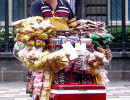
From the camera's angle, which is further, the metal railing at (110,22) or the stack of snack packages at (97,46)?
the metal railing at (110,22)

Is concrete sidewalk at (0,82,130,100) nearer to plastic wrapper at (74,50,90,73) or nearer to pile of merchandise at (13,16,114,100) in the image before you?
pile of merchandise at (13,16,114,100)

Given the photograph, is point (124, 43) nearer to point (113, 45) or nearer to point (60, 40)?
point (113, 45)

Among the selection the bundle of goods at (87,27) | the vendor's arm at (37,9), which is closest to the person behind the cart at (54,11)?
the vendor's arm at (37,9)

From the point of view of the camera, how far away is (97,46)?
453cm

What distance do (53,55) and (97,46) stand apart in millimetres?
788

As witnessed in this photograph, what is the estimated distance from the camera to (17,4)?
433 inches

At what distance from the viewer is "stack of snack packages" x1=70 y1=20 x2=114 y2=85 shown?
4.22 m

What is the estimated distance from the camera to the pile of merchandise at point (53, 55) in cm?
407

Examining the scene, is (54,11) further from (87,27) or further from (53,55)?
(53,55)

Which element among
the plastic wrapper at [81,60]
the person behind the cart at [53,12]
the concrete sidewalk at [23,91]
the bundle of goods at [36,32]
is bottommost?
the concrete sidewalk at [23,91]

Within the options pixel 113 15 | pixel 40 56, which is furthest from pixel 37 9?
pixel 113 15

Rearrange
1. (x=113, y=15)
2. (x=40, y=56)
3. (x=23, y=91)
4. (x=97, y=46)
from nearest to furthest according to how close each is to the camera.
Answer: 1. (x=40, y=56)
2. (x=97, y=46)
3. (x=23, y=91)
4. (x=113, y=15)

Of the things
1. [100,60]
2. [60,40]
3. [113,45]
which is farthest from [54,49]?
[113,45]

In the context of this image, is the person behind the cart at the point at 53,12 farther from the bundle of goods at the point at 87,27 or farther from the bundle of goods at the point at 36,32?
the bundle of goods at the point at 36,32
